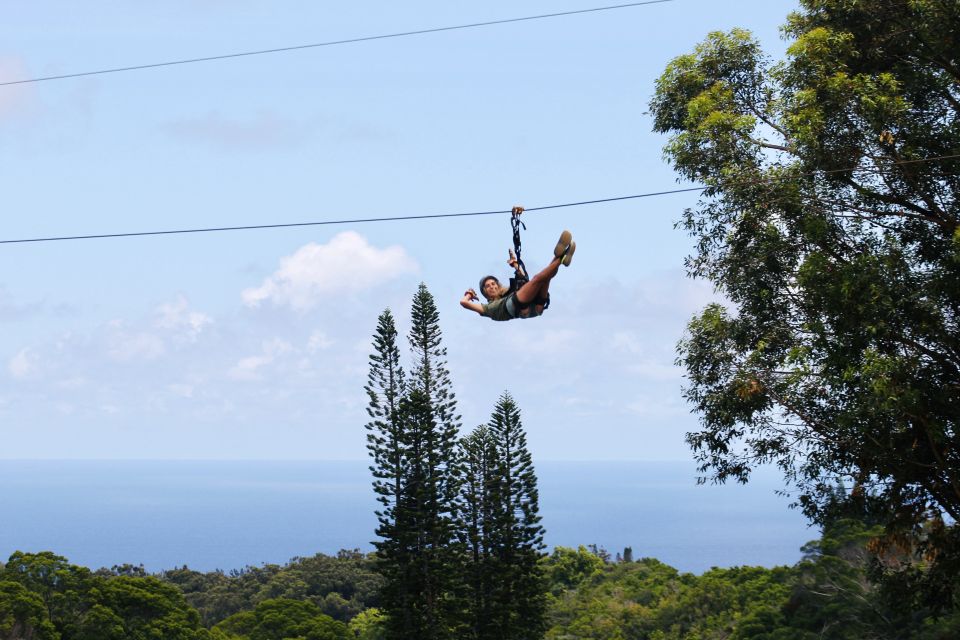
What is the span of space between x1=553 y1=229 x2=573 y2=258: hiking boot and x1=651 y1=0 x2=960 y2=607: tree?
3741 millimetres

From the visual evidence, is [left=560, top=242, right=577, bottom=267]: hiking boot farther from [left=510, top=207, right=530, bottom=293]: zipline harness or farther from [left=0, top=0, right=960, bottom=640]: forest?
[left=0, top=0, right=960, bottom=640]: forest

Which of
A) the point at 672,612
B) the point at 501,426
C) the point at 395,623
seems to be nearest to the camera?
the point at 395,623

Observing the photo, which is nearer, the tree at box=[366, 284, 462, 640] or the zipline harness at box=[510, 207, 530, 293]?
the zipline harness at box=[510, 207, 530, 293]

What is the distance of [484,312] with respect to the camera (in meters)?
8.98

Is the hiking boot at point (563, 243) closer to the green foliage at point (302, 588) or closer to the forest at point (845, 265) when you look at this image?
the forest at point (845, 265)

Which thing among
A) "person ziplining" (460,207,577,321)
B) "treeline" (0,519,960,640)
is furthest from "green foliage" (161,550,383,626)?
"person ziplining" (460,207,577,321)

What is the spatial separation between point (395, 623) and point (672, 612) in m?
17.7

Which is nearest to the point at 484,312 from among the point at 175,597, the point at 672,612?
the point at 175,597

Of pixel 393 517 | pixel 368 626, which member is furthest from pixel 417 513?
pixel 368 626

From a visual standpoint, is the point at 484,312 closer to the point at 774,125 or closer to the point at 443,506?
the point at 774,125

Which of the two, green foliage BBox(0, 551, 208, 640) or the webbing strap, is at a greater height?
the webbing strap

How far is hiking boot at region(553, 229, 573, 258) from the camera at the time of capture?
316 inches

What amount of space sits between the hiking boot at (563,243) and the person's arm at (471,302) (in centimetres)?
123

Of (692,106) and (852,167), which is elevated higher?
(692,106)
